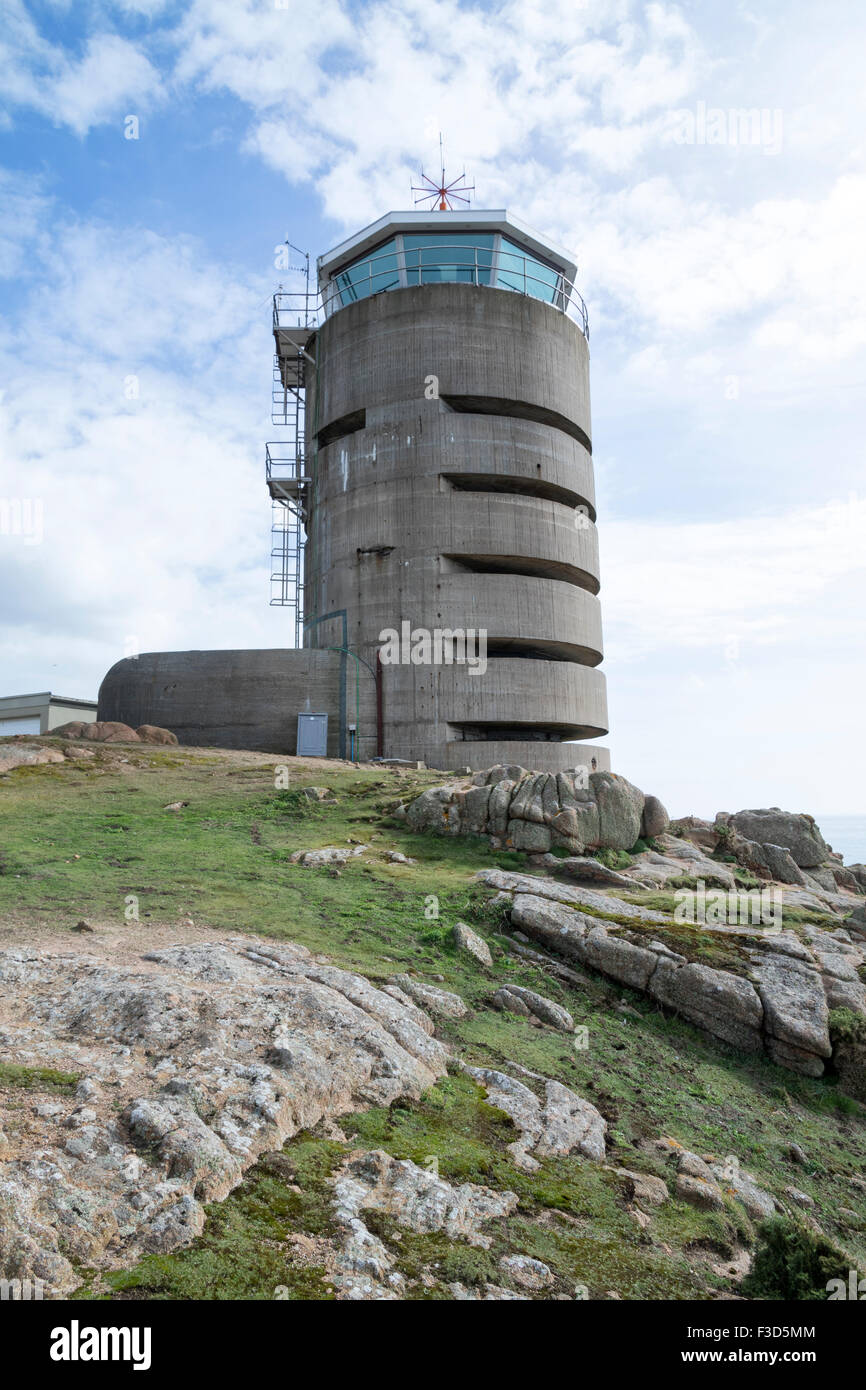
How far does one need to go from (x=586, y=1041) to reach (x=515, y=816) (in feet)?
27.0

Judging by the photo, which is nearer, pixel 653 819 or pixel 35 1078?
pixel 35 1078

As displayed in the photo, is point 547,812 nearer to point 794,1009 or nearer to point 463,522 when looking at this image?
point 794,1009

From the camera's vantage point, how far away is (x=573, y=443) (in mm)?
37844

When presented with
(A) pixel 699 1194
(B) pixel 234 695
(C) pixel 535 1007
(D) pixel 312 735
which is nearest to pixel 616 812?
(C) pixel 535 1007

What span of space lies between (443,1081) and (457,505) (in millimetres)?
29501

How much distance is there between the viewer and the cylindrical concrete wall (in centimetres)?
3431

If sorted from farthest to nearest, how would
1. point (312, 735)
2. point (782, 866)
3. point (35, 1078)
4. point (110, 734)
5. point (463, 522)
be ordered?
1. point (463, 522)
2. point (312, 735)
3. point (110, 734)
4. point (782, 866)
5. point (35, 1078)

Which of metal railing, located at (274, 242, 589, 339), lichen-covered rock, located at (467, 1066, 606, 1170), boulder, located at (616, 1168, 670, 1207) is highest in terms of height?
metal railing, located at (274, 242, 589, 339)

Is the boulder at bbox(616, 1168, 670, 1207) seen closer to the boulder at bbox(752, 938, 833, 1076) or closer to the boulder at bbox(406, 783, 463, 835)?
the boulder at bbox(752, 938, 833, 1076)

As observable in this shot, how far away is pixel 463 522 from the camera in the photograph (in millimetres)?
34781

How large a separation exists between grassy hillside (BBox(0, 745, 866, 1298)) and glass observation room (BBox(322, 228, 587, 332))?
28.0 metres

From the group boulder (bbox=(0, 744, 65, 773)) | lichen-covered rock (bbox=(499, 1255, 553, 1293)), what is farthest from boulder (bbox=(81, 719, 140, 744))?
lichen-covered rock (bbox=(499, 1255, 553, 1293))
